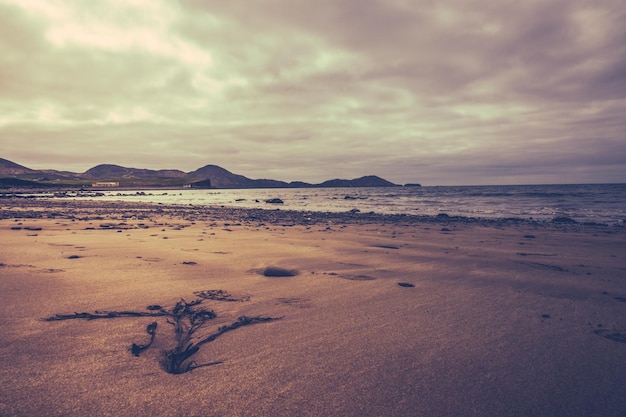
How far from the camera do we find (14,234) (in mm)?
8297

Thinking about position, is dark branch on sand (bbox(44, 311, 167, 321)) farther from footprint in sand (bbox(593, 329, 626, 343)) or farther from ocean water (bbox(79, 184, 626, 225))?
ocean water (bbox(79, 184, 626, 225))

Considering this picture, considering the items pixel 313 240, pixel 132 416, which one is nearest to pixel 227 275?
pixel 132 416

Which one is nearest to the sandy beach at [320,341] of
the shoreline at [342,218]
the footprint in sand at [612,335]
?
the footprint in sand at [612,335]

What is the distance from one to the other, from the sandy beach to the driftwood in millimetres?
55

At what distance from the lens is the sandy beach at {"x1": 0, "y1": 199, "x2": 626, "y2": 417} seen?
1906 mm

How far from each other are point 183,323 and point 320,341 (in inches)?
45.9

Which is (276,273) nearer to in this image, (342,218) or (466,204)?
(342,218)

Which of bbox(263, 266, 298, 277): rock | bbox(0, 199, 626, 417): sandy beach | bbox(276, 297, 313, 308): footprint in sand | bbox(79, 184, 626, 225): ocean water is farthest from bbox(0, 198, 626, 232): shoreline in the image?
bbox(276, 297, 313, 308): footprint in sand

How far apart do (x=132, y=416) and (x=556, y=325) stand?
3.32 meters

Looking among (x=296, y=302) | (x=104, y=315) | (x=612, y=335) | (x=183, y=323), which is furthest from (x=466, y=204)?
(x=104, y=315)

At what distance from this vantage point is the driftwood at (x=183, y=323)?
91.0 inches

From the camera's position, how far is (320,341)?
8.85ft

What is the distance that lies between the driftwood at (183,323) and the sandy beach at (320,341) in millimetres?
55

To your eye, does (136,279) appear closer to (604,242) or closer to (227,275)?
(227,275)
